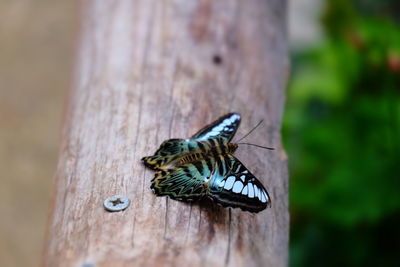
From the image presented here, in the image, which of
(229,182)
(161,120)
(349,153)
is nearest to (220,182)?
(229,182)

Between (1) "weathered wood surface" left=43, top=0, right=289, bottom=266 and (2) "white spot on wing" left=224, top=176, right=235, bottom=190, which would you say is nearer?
(1) "weathered wood surface" left=43, top=0, right=289, bottom=266

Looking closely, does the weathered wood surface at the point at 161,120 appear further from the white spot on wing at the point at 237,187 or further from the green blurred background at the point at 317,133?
the green blurred background at the point at 317,133

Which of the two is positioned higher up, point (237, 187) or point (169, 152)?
point (169, 152)

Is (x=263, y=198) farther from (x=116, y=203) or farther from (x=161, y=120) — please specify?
(x=161, y=120)

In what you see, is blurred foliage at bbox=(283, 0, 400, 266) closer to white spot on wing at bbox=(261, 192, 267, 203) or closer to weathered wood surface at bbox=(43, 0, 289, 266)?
weathered wood surface at bbox=(43, 0, 289, 266)

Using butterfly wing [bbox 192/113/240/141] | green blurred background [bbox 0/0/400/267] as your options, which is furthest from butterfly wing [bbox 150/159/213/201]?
green blurred background [bbox 0/0/400/267]
